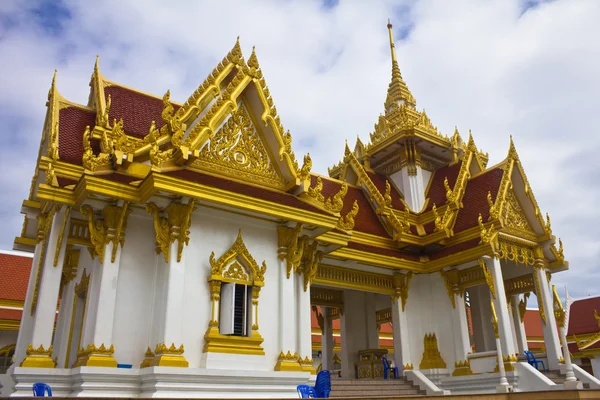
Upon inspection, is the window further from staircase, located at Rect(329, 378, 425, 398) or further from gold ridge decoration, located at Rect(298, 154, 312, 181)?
staircase, located at Rect(329, 378, 425, 398)

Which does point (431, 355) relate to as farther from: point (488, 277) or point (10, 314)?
point (10, 314)

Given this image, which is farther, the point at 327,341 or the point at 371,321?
the point at 327,341

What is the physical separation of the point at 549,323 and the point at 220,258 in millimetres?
8617

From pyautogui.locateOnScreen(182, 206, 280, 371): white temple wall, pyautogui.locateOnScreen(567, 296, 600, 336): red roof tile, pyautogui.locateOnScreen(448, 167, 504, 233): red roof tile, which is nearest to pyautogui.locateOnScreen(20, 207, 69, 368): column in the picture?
pyautogui.locateOnScreen(182, 206, 280, 371): white temple wall

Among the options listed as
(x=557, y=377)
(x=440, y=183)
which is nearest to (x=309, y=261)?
(x=557, y=377)

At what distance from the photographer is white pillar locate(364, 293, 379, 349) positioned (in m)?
14.2

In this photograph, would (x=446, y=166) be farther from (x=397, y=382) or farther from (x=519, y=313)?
(x=397, y=382)

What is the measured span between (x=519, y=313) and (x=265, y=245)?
9284mm

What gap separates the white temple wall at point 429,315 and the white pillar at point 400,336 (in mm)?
172

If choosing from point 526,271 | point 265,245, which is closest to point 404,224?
point 526,271

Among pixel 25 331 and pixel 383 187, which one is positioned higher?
pixel 383 187

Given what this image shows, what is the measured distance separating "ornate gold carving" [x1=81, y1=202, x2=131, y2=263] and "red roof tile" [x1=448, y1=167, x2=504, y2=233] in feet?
27.8

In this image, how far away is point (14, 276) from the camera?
16.0m

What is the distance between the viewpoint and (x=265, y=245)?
29.1 ft
